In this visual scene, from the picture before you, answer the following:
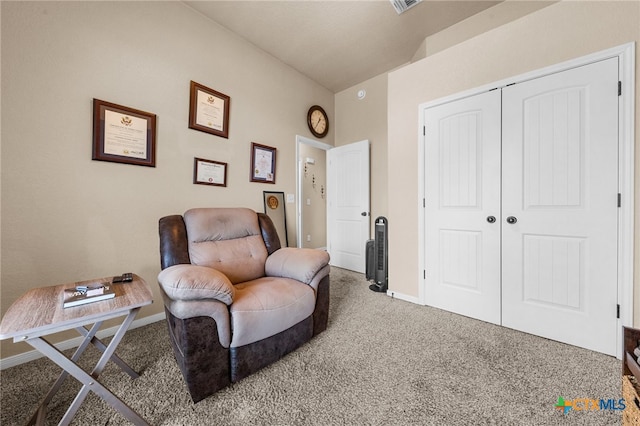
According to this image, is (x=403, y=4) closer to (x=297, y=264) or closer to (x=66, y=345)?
(x=297, y=264)

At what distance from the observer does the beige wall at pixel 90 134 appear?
1597 mm

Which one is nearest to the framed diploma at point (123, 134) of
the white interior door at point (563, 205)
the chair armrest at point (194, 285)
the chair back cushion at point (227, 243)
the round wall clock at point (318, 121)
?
the chair back cushion at point (227, 243)

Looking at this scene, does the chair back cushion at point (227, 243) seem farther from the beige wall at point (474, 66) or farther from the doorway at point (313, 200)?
the doorway at point (313, 200)

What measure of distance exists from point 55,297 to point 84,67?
174 cm

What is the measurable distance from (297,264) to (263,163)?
173 centimetres

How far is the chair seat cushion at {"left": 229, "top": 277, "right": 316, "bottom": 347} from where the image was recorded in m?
1.33

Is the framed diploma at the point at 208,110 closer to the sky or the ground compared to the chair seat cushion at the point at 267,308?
closer to the sky

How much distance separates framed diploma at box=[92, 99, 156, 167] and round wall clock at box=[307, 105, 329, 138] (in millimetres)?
2195

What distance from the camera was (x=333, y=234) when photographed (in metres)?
4.16

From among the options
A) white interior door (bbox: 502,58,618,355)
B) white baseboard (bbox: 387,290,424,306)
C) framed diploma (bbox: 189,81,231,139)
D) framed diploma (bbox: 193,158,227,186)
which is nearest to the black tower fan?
white baseboard (bbox: 387,290,424,306)

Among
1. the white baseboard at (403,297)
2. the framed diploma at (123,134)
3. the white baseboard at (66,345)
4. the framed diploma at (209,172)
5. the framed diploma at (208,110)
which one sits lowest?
the white baseboard at (66,345)

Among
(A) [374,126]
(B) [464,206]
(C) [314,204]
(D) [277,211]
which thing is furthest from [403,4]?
(C) [314,204]

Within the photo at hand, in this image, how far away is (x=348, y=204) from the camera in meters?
3.94

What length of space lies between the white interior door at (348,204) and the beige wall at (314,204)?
0.92 feet
